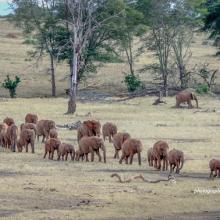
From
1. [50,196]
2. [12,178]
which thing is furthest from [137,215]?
[12,178]

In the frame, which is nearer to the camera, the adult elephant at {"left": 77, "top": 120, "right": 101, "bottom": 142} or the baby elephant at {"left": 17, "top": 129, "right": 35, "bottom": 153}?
the baby elephant at {"left": 17, "top": 129, "right": 35, "bottom": 153}

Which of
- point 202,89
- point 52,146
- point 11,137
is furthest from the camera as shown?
point 202,89

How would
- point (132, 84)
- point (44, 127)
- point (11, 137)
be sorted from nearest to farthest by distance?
point (11, 137), point (44, 127), point (132, 84)

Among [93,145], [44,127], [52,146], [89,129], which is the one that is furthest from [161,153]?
[44,127]

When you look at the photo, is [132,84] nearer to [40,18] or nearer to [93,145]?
[40,18]

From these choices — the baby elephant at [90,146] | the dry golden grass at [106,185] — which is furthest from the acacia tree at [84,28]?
the baby elephant at [90,146]

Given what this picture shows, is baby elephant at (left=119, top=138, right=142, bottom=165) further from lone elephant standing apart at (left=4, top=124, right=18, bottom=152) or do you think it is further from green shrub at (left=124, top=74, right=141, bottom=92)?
green shrub at (left=124, top=74, right=141, bottom=92)

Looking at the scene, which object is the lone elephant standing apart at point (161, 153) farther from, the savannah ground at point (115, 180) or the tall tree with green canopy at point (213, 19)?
the tall tree with green canopy at point (213, 19)

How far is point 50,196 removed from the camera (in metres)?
16.7

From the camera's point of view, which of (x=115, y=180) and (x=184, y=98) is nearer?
(x=115, y=180)

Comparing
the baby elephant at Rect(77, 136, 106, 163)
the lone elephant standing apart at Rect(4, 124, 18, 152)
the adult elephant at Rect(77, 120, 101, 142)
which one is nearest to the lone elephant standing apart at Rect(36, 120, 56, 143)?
the adult elephant at Rect(77, 120, 101, 142)

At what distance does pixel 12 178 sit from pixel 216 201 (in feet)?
16.2

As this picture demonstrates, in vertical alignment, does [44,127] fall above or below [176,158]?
above

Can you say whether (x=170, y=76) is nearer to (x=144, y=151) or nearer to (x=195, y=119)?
(x=195, y=119)
